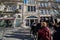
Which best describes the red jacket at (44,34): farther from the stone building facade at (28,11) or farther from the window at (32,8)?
the window at (32,8)

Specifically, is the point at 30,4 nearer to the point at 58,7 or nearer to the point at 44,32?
the point at 58,7

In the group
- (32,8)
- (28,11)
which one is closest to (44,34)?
(28,11)

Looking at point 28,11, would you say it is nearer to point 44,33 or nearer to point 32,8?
point 32,8

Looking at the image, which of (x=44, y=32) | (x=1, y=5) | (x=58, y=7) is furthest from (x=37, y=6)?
(x=44, y=32)

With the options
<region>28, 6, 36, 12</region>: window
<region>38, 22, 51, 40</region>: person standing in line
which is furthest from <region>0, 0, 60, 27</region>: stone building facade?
<region>38, 22, 51, 40</region>: person standing in line

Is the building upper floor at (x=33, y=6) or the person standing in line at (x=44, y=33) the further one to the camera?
the building upper floor at (x=33, y=6)

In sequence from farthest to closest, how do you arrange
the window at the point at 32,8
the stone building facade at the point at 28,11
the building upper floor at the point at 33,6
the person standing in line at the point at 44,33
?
the window at the point at 32,8
the building upper floor at the point at 33,6
the stone building facade at the point at 28,11
the person standing in line at the point at 44,33

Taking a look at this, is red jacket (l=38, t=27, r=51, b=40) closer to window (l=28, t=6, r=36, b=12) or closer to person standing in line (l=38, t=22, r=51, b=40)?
person standing in line (l=38, t=22, r=51, b=40)

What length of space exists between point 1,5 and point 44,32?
143 feet

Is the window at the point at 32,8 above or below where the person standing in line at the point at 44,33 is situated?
below

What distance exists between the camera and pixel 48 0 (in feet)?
172

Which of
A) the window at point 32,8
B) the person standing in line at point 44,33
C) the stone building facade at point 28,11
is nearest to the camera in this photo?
the person standing in line at point 44,33

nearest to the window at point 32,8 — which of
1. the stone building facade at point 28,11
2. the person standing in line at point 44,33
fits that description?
the stone building facade at point 28,11

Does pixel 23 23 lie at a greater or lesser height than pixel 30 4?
lesser
